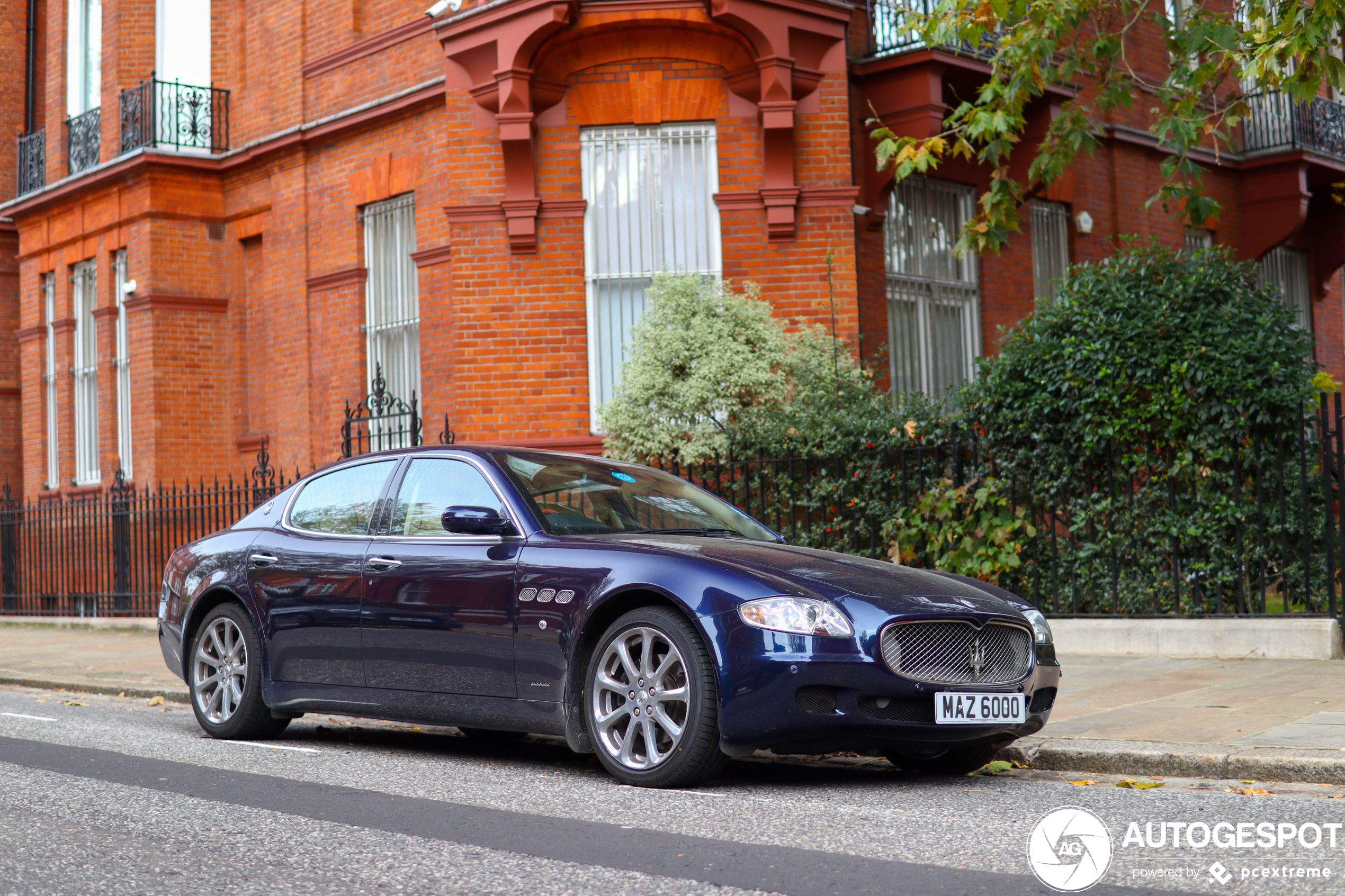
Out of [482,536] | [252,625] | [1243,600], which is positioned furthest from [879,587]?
[1243,600]

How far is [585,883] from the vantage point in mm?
4242

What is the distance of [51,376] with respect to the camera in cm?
2102

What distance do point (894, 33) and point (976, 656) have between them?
10.9m

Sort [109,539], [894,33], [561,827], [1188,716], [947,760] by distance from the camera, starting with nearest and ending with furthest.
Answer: [561,827] → [947,760] → [1188,716] → [894,33] → [109,539]

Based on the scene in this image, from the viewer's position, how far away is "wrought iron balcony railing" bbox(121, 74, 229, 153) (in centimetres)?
1873

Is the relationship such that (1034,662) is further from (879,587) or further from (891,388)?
(891,388)

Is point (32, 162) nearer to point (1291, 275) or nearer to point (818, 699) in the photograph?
point (1291, 275)

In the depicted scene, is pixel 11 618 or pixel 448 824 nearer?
pixel 448 824

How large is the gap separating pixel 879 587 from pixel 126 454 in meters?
15.7

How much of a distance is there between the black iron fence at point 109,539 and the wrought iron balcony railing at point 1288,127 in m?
13.5

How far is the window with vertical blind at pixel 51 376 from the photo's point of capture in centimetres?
2086

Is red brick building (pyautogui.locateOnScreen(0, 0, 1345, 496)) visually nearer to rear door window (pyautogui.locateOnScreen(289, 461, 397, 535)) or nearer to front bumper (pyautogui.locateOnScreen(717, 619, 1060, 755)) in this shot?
rear door window (pyautogui.locateOnScreen(289, 461, 397, 535))

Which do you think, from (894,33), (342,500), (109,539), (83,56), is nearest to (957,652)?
(342,500)

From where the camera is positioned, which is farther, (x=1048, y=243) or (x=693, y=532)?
(x=1048, y=243)
